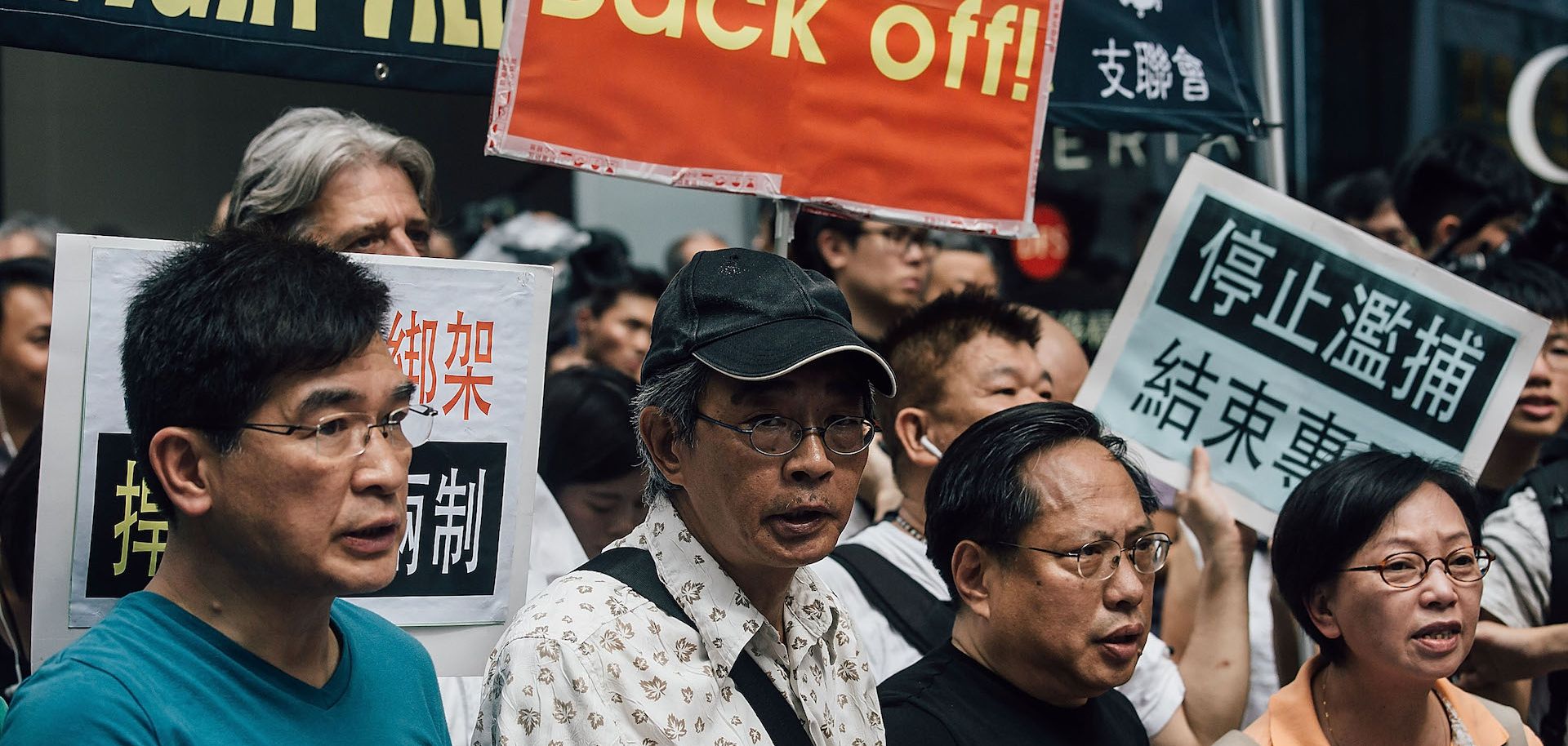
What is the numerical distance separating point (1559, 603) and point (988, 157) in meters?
1.82

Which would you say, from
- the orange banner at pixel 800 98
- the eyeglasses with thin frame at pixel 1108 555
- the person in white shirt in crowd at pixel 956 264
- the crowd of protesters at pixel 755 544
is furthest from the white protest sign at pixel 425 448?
the person in white shirt in crowd at pixel 956 264

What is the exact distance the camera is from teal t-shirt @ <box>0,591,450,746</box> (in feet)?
6.33

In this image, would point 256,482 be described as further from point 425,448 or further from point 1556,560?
point 1556,560

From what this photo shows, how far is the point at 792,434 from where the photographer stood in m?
2.41

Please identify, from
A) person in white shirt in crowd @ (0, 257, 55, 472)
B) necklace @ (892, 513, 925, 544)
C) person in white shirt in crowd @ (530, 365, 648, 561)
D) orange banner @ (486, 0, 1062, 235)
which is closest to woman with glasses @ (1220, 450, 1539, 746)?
necklace @ (892, 513, 925, 544)

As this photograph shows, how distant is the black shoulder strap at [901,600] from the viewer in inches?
131

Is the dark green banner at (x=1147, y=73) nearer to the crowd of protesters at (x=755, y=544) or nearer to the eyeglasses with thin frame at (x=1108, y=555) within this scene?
the crowd of protesters at (x=755, y=544)

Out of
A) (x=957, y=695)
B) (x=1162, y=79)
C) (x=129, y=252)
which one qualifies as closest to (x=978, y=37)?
(x=1162, y=79)

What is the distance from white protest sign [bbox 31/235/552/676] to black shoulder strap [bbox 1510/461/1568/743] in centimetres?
259

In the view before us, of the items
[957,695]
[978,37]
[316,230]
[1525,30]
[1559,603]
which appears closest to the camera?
[957,695]

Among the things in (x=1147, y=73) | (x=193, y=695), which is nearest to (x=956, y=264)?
(x=1147, y=73)

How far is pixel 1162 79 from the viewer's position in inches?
164

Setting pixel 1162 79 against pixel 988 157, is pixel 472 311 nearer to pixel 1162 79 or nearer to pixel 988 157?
pixel 988 157

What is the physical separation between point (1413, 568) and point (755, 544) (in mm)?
1533
